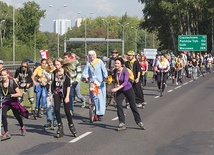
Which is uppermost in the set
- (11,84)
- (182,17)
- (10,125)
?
(182,17)

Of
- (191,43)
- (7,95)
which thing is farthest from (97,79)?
(191,43)

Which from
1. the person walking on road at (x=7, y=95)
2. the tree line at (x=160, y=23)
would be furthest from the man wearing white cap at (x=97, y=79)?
the tree line at (x=160, y=23)

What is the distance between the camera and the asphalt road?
9680 millimetres

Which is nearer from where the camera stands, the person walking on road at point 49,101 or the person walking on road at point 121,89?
the person walking on road at point 49,101

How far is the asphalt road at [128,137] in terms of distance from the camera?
31.8 ft

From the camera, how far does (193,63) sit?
34094 millimetres

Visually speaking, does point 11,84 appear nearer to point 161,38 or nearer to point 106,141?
point 106,141

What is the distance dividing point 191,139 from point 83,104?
7.00 m

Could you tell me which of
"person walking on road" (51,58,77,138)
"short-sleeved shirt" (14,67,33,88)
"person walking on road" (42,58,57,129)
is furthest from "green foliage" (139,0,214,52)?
"person walking on road" (51,58,77,138)

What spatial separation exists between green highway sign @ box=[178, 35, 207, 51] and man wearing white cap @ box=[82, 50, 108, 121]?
40.3 meters

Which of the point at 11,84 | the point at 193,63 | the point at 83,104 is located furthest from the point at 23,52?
the point at 11,84

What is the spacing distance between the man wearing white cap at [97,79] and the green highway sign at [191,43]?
40.3m

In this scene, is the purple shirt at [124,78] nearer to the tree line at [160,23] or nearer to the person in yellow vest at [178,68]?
the person in yellow vest at [178,68]

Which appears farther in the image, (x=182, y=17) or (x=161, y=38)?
(x=161, y=38)
